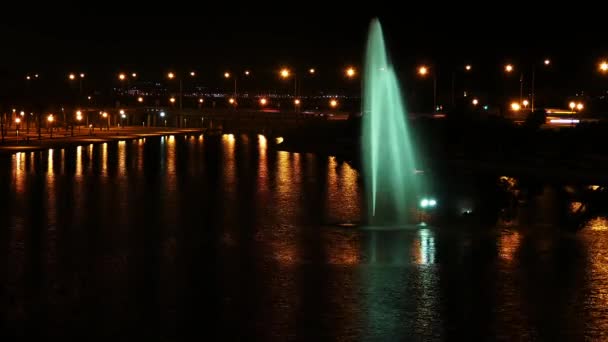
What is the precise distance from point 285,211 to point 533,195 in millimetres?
8370

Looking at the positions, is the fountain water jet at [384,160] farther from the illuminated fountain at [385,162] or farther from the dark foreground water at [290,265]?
the dark foreground water at [290,265]

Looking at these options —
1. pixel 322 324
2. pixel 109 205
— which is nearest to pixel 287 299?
pixel 322 324

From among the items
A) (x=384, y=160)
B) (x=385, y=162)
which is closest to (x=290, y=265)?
(x=385, y=162)

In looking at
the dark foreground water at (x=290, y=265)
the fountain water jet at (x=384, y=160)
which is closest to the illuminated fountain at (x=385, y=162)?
the fountain water jet at (x=384, y=160)

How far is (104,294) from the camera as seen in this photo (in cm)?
1270

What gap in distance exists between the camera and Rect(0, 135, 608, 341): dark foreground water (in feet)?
36.5

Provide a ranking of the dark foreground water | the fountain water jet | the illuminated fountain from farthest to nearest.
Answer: the fountain water jet < the illuminated fountain < the dark foreground water

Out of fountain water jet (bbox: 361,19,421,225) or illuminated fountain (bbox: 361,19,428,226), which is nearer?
illuminated fountain (bbox: 361,19,428,226)

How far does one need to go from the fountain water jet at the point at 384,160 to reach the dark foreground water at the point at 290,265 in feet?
2.44

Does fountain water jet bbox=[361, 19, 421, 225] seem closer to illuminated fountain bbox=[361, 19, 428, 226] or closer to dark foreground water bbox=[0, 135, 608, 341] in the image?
illuminated fountain bbox=[361, 19, 428, 226]

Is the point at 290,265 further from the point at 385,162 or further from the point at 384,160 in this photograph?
the point at 384,160

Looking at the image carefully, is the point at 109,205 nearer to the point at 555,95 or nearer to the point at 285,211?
the point at 285,211

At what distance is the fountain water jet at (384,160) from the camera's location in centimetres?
2289

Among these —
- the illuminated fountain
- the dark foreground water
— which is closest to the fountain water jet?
the illuminated fountain
